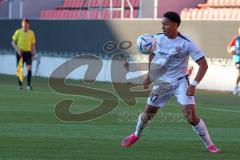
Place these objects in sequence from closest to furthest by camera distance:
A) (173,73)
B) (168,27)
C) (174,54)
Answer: (168,27)
(174,54)
(173,73)

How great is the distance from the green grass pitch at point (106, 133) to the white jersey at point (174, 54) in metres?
1.08

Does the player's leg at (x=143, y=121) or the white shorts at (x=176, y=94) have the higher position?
the white shorts at (x=176, y=94)

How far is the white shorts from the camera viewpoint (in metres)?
12.1

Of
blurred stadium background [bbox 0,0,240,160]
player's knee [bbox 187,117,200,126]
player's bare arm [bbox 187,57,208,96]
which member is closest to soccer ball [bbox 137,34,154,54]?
player's bare arm [bbox 187,57,208,96]

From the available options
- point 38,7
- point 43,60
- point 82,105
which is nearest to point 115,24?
point 43,60

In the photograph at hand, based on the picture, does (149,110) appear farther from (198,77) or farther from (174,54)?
(198,77)

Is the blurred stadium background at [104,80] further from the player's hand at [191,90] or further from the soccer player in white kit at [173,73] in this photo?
the player's hand at [191,90]

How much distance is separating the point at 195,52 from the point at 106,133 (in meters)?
2.86

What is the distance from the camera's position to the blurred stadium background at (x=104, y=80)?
40.5 ft

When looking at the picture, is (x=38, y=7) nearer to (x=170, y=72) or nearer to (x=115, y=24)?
(x=115, y=24)

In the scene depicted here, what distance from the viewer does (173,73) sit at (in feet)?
40.3

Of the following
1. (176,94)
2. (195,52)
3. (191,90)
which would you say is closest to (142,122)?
(176,94)

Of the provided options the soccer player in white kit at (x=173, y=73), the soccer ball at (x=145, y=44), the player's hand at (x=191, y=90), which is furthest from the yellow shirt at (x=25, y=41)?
the player's hand at (x=191, y=90)

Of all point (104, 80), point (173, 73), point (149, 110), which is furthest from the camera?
point (104, 80)
